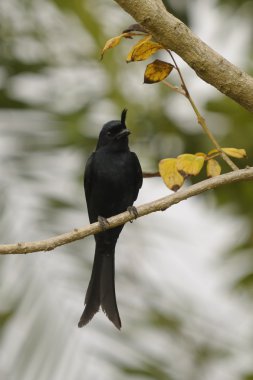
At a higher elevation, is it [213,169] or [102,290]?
[102,290]

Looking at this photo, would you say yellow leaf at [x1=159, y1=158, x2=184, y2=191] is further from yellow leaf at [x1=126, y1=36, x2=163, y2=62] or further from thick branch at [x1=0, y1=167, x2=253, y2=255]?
yellow leaf at [x1=126, y1=36, x2=163, y2=62]

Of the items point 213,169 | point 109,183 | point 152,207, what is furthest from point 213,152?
point 109,183

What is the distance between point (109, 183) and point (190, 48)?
76.3 inches

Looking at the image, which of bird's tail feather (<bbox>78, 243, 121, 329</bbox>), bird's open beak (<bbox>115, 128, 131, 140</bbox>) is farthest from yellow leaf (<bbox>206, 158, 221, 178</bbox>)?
bird's open beak (<bbox>115, 128, 131, 140</bbox>)

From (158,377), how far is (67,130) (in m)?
1.43

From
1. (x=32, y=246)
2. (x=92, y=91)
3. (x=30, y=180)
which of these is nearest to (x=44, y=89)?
(x=92, y=91)

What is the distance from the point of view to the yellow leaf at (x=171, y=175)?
8.97 feet

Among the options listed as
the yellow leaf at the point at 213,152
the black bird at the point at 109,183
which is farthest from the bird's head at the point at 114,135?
the yellow leaf at the point at 213,152

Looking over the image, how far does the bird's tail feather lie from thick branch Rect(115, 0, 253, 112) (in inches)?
55.2

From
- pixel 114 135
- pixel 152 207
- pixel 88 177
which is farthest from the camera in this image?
pixel 88 177

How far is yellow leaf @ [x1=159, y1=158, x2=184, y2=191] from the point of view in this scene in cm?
273

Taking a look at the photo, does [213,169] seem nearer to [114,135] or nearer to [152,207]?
[152,207]

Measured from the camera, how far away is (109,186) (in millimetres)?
4398

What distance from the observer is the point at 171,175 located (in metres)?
2.75
